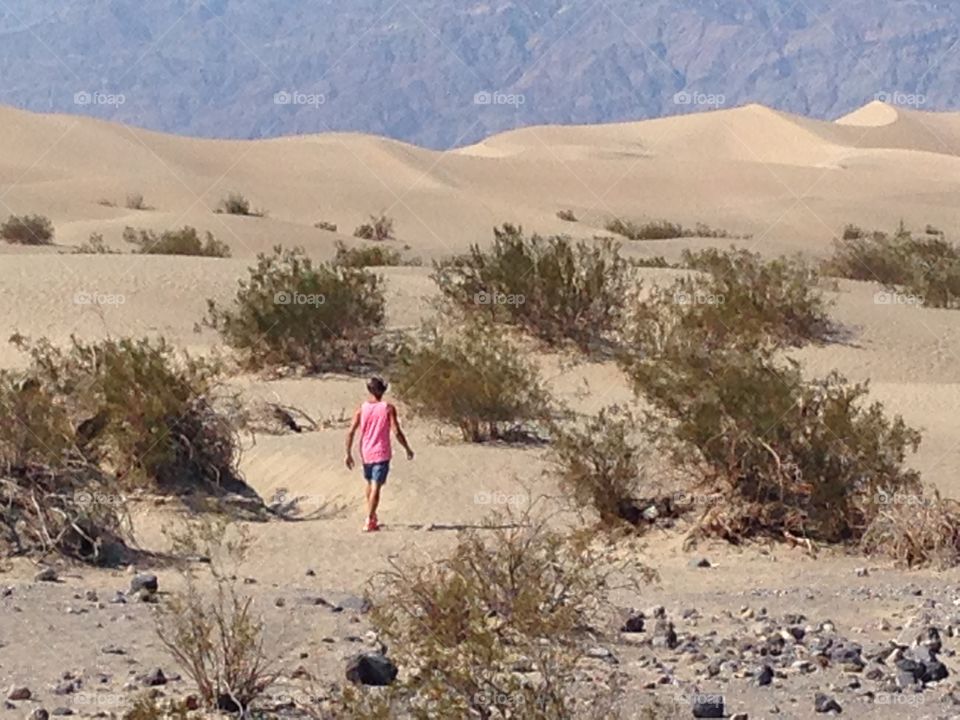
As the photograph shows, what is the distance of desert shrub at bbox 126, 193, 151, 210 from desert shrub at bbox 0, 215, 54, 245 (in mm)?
11208

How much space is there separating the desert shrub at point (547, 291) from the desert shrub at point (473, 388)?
3752 mm

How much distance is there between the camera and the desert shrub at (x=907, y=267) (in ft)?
85.8

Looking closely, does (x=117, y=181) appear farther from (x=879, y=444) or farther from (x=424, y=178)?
(x=879, y=444)

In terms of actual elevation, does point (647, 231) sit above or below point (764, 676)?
above

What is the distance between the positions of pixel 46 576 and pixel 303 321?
30.2 feet

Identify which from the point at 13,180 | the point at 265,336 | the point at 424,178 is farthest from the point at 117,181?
the point at 265,336
